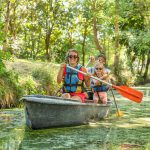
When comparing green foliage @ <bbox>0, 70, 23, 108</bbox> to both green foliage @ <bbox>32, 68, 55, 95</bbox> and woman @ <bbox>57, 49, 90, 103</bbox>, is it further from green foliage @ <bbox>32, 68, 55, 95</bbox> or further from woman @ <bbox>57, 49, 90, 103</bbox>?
woman @ <bbox>57, 49, 90, 103</bbox>

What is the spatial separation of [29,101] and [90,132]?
4.30 ft

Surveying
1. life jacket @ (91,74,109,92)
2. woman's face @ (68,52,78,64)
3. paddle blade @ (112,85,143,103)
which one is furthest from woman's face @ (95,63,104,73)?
woman's face @ (68,52,78,64)

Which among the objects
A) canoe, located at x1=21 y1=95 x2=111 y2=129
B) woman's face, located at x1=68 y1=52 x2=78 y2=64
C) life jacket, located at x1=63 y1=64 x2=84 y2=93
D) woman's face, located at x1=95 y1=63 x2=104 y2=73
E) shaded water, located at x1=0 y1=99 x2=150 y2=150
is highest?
woman's face, located at x1=68 y1=52 x2=78 y2=64

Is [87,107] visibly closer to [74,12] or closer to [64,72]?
[64,72]

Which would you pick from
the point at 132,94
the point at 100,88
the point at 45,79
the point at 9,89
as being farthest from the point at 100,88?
the point at 45,79

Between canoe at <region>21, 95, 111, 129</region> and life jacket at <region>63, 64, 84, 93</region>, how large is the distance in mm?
475

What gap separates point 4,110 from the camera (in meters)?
10.6

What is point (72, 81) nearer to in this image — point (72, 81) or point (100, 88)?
point (72, 81)

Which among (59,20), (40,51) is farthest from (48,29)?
(40,51)

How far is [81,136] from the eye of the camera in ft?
23.0

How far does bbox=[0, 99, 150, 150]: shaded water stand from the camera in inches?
239

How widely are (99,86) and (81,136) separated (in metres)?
3.16

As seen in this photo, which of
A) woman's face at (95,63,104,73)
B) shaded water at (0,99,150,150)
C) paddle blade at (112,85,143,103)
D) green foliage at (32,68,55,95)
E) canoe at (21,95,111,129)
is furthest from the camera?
green foliage at (32,68,55,95)

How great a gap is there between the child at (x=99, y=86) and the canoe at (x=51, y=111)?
1.71 m
